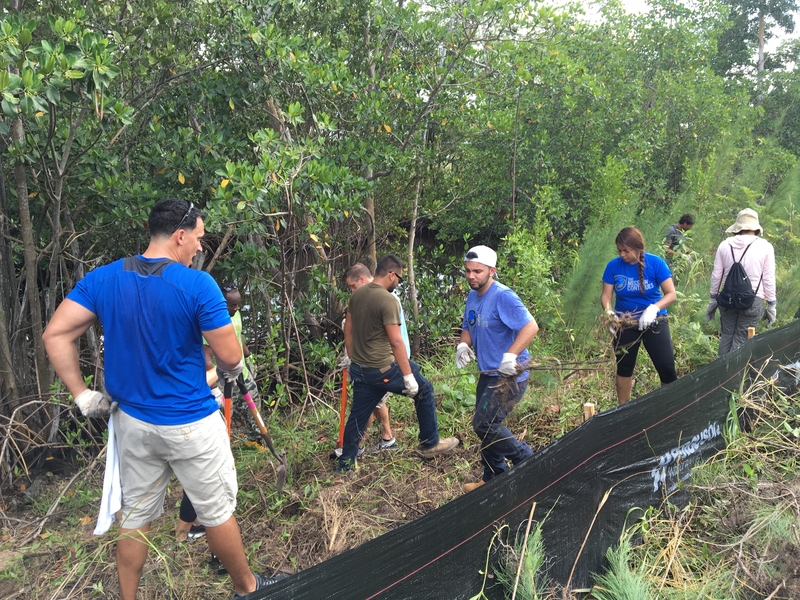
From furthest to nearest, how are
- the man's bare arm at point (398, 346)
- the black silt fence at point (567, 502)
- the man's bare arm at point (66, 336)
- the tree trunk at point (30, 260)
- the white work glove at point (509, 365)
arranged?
the tree trunk at point (30, 260), the man's bare arm at point (398, 346), the white work glove at point (509, 365), the man's bare arm at point (66, 336), the black silt fence at point (567, 502)

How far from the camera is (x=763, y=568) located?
2.81 metres

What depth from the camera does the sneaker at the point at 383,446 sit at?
15.1 ft

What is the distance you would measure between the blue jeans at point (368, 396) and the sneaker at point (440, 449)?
25cm

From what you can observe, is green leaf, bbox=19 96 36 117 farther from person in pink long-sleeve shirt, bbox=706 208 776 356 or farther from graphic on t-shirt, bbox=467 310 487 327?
person in pink long-sleeve shirt, bbox=706 208 776 356

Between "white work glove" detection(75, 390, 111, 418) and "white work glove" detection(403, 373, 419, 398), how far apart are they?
202 centimetres

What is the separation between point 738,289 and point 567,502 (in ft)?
10.6

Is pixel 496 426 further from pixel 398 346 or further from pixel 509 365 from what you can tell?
pixel 398 346

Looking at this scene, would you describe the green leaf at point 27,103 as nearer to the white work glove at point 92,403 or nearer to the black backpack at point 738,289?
the white work glove at point 92,403

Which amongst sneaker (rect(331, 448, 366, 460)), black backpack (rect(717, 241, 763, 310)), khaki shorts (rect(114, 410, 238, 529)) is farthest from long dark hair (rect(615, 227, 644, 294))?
khaki shorts (rect(114, 410, 238, 529))

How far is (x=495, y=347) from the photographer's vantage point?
3449mm

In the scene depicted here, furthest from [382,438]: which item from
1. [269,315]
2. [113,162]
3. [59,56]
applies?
[59,56]

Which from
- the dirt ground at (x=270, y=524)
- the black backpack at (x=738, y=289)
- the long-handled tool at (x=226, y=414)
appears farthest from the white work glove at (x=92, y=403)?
the black backpack at (x=738, y=289)

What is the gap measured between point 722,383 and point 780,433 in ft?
2.56

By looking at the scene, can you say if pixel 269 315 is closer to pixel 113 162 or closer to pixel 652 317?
pixel 113 162
